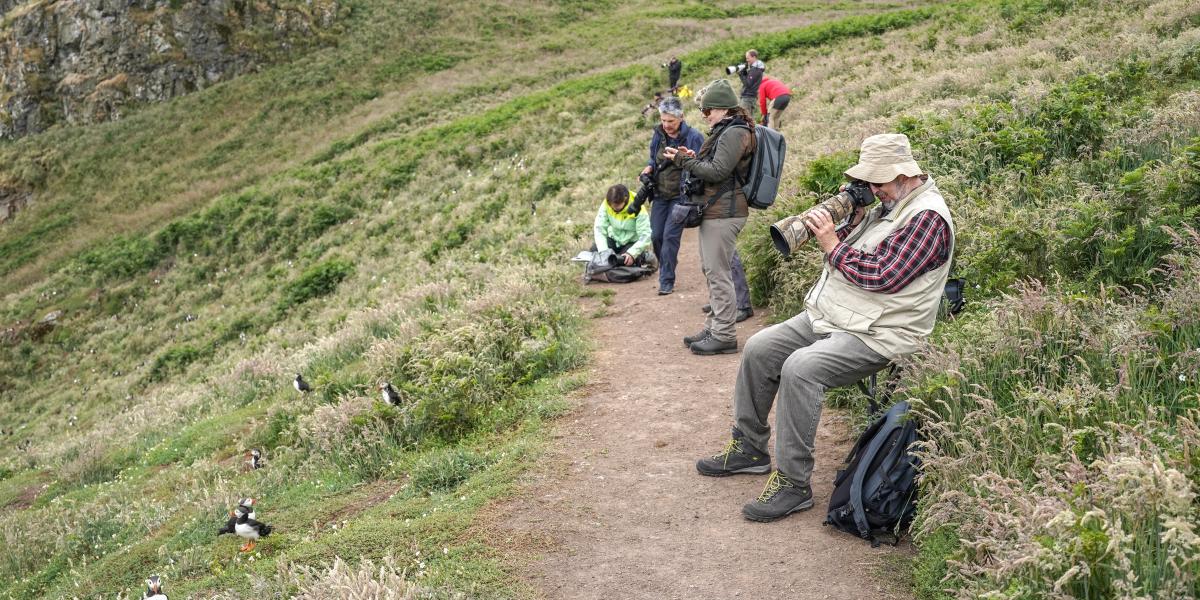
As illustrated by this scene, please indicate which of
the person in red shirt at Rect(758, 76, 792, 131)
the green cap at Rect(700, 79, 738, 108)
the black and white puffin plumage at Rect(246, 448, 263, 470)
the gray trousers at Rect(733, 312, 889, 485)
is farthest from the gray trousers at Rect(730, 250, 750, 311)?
the person in red shirt at Rect(758, 76, 792, 131)

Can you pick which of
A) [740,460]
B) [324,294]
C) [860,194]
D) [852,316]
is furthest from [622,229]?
[324,294]

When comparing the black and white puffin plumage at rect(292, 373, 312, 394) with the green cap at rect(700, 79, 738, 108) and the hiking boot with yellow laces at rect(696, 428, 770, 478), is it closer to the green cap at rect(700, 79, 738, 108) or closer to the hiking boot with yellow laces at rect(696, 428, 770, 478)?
the green cap at rect(700, 79, 738, 108)

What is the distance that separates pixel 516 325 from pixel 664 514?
163 inches

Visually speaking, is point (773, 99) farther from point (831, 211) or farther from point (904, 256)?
point (904, 256)

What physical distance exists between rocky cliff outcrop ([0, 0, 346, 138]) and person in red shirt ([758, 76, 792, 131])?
92.1 feet

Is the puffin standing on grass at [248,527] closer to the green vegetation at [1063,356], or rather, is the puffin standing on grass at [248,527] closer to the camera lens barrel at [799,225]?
the camera lens barrel at [799,225]

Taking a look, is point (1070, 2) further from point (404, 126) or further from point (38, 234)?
point (38, 234)

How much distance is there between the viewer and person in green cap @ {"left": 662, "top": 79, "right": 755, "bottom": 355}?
7.44 meters

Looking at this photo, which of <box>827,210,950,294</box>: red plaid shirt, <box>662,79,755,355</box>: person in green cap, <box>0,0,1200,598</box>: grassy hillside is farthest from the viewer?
<box>662,79,755,355</box>: person in green cap

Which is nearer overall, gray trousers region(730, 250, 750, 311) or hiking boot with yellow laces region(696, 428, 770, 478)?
hiking boot with yellow laces region(696, 428, 770, 478)

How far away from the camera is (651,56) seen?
119 feet

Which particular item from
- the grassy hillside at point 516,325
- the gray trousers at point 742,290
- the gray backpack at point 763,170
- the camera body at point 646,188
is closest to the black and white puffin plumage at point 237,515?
the grassy hillside at point 516,325

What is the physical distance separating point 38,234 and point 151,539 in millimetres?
28024

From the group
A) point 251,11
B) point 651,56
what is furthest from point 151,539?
point 251,11
